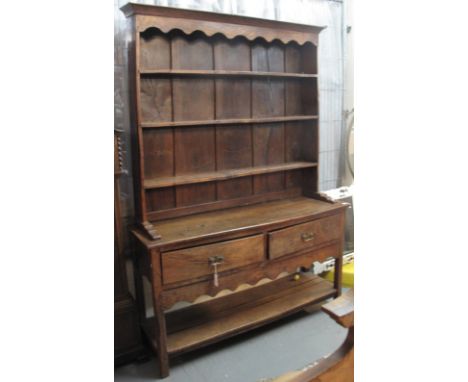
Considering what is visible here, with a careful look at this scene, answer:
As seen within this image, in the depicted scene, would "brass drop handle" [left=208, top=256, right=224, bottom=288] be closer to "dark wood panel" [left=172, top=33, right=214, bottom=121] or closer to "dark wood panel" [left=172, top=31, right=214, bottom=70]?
"dark wood panel" [left=172, top=33, right=214, bottom=121]

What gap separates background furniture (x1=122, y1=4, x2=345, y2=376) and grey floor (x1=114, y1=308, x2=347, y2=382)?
0.10 m

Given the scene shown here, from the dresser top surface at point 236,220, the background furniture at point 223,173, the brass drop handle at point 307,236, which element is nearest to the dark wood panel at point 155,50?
the background furniture at point 223,173

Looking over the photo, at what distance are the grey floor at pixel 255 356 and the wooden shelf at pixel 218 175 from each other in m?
0.80

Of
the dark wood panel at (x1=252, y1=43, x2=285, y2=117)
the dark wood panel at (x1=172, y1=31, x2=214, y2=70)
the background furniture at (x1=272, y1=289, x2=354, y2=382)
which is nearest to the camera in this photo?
the background furniture at (x1=272, y1=289, x2=354, y2=382)

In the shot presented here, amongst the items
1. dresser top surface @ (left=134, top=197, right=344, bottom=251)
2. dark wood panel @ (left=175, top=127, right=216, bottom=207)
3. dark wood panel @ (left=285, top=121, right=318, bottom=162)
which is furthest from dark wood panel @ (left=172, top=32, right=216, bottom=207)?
dark wood panel @ (left=285, top=121, right=318, bottom=162)

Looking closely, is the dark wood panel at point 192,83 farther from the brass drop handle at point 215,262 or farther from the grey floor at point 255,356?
the grey floor at point 255,356

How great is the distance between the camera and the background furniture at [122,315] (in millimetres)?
1688

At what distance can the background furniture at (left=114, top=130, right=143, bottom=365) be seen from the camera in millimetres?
1688

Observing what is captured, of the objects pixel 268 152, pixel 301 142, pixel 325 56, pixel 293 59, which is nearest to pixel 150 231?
pixel 268 152

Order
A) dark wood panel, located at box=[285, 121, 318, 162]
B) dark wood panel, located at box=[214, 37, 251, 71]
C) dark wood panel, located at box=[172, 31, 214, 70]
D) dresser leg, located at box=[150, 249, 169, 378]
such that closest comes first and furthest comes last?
dresser leg, located at box=[150, 249, 169, 378] < dark wood panel, located at box=[172, 31, 214, 70] < dark wood panel, located at box=[214, 37, 251, 71] < dark wood panel, located at box=[285, 121, 318, 162]
